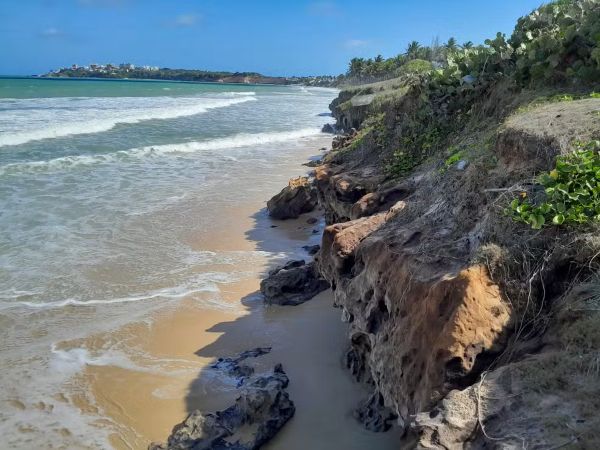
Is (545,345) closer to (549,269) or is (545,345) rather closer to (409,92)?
(549,269)

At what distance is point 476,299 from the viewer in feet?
12.1

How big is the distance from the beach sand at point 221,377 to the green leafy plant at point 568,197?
2.28 metres

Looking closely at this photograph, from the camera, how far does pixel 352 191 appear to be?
29.2 ft

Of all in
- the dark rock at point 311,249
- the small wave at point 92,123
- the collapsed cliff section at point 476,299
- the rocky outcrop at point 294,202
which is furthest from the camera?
the small wave at point 92,123

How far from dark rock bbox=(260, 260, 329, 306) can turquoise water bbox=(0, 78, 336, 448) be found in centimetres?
73

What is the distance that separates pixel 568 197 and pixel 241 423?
11.7ft

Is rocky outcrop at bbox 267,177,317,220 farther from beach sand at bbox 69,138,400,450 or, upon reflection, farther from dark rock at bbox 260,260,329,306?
dark rock at bbox 260,260,329,306

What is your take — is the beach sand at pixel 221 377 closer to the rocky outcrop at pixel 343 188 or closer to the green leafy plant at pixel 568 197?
the rocky outcrop at pixel 343 188

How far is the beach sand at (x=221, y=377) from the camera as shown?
16.9ft

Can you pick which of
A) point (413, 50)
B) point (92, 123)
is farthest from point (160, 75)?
point (92, 123)

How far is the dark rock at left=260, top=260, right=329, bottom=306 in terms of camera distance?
7.91m

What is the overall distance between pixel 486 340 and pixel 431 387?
0.50m

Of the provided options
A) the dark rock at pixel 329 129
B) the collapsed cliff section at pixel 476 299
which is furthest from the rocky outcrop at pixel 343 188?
the dark rock at pixel 329 129

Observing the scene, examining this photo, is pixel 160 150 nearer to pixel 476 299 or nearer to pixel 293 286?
pixel 293 286
